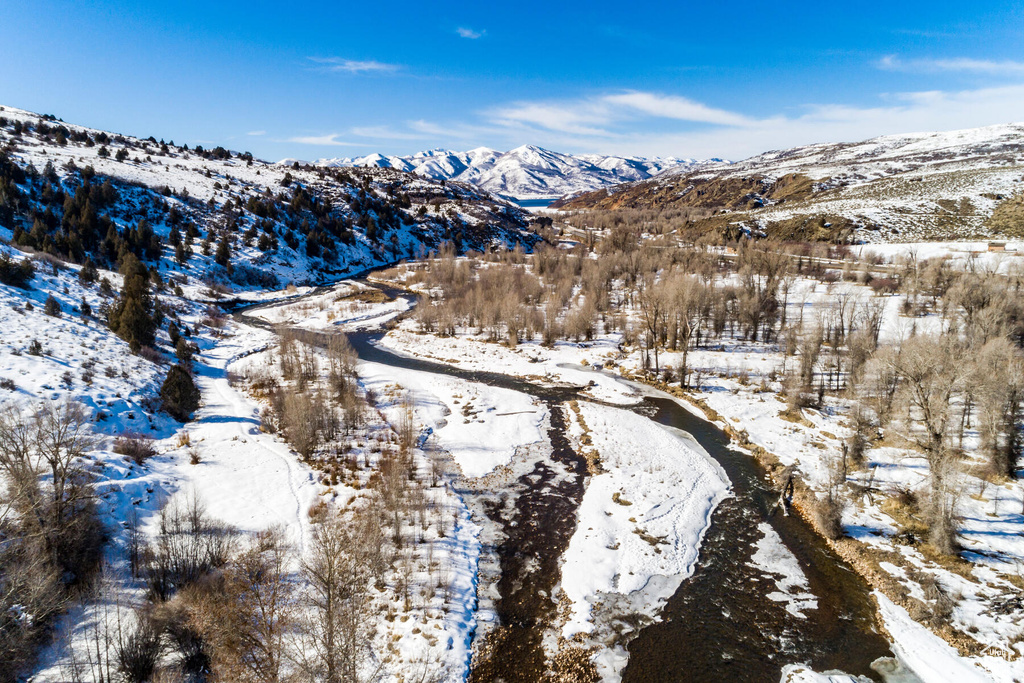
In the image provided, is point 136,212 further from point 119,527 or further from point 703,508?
point 703,508

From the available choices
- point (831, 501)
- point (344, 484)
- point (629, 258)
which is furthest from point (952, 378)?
point (629, 258)

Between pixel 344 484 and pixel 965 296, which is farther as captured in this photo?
pixel 965 296

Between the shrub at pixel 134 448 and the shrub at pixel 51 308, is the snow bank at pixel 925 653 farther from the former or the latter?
the shrub at pixel 51 308

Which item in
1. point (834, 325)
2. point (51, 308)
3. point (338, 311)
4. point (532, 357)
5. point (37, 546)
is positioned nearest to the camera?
point (37, 546)

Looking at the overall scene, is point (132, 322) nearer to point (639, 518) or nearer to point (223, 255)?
point (639, 518)

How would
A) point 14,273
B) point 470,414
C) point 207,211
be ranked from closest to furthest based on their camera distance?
point 470,414, point 14,273, point 207,211

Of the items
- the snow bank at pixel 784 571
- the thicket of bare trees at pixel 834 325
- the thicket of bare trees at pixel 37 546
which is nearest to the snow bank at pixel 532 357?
the thicket of bare trees at pixel 834 325

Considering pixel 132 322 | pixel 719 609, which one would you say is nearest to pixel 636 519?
pixel 719 609
